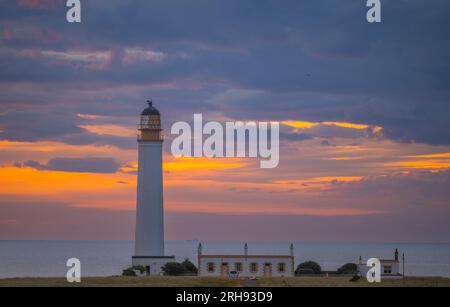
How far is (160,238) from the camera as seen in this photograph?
6925cm

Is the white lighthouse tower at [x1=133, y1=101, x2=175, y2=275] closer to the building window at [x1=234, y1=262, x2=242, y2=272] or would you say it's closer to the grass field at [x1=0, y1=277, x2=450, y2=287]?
the building window at [x1=234, y1=262, x2=242, y2=272]

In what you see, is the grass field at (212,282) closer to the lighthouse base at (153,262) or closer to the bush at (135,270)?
the bush at (135,270)

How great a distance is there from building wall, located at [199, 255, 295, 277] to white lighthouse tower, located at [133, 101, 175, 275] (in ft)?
10.3

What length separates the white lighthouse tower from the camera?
69000 millimetres

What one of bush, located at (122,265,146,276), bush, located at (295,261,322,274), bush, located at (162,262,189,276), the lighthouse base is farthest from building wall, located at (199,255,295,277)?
bush, located at (122,265,146,276)

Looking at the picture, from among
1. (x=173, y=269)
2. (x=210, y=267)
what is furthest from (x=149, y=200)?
(x=210, y=267)
